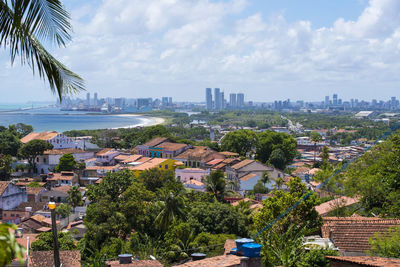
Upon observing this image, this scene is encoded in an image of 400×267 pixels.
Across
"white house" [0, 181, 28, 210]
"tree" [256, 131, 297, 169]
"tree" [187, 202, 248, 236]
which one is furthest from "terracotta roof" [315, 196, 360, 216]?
"tree" [256, 131, 297, 169]

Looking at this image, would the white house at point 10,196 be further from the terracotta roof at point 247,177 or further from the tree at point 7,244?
the tree at point 7,244

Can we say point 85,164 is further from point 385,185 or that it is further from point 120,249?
point 385,185

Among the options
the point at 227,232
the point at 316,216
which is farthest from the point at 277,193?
the point at 227,232

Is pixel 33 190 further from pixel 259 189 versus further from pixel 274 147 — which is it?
pixel 274 147

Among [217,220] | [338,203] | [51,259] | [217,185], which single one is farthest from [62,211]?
[338,203]

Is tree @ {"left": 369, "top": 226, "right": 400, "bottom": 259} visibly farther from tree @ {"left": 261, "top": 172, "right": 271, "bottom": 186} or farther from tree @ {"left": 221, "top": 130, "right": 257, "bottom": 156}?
tree @ {"left": 221, "top": 130, "right": 257, "bottom": 156}
